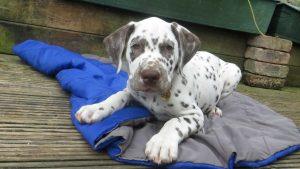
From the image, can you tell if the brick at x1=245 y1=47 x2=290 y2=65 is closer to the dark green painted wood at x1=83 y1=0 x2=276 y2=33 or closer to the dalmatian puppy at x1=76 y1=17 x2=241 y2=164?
the dark green painted wood at x1=83 y1=0 x2=276 y2=33

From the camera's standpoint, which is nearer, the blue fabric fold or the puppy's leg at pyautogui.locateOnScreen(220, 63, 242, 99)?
the blue fabric fold

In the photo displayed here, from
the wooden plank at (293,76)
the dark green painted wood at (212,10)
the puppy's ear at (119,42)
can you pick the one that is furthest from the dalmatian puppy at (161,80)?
the wooden plank at (293,76)

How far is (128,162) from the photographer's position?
2814 mm

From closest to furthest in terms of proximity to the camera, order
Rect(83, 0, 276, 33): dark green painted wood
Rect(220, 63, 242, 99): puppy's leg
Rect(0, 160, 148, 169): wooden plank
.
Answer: Rect(0, 160, 148, 169): wooden plank, Rect(220, 63, 242, 99): puppy's leg, Rect(83, 0, 276, 33): dark green painted wood

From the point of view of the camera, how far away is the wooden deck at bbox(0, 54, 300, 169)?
2668 millimetres

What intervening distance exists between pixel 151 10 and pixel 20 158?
13.4 ft

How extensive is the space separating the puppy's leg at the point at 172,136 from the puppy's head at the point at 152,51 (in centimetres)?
29

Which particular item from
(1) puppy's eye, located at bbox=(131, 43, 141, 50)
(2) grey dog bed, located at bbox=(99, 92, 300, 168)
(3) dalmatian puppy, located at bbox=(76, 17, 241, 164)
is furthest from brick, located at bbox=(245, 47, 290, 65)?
(1) puppy's eye, located at bbox=(131, 43, 141, 50)

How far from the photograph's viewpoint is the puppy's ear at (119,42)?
3.33 meters

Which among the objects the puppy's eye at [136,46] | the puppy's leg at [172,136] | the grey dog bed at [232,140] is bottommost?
the grey dog bed at [232,140]

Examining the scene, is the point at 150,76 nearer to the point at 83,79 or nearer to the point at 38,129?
the point at 38,129

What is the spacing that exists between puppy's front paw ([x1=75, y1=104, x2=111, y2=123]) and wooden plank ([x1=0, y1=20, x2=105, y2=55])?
3.07 meters

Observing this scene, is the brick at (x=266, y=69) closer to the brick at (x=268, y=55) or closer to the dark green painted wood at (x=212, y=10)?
the brick at (x=268, y=55)

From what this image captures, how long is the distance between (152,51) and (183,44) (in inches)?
14.5
